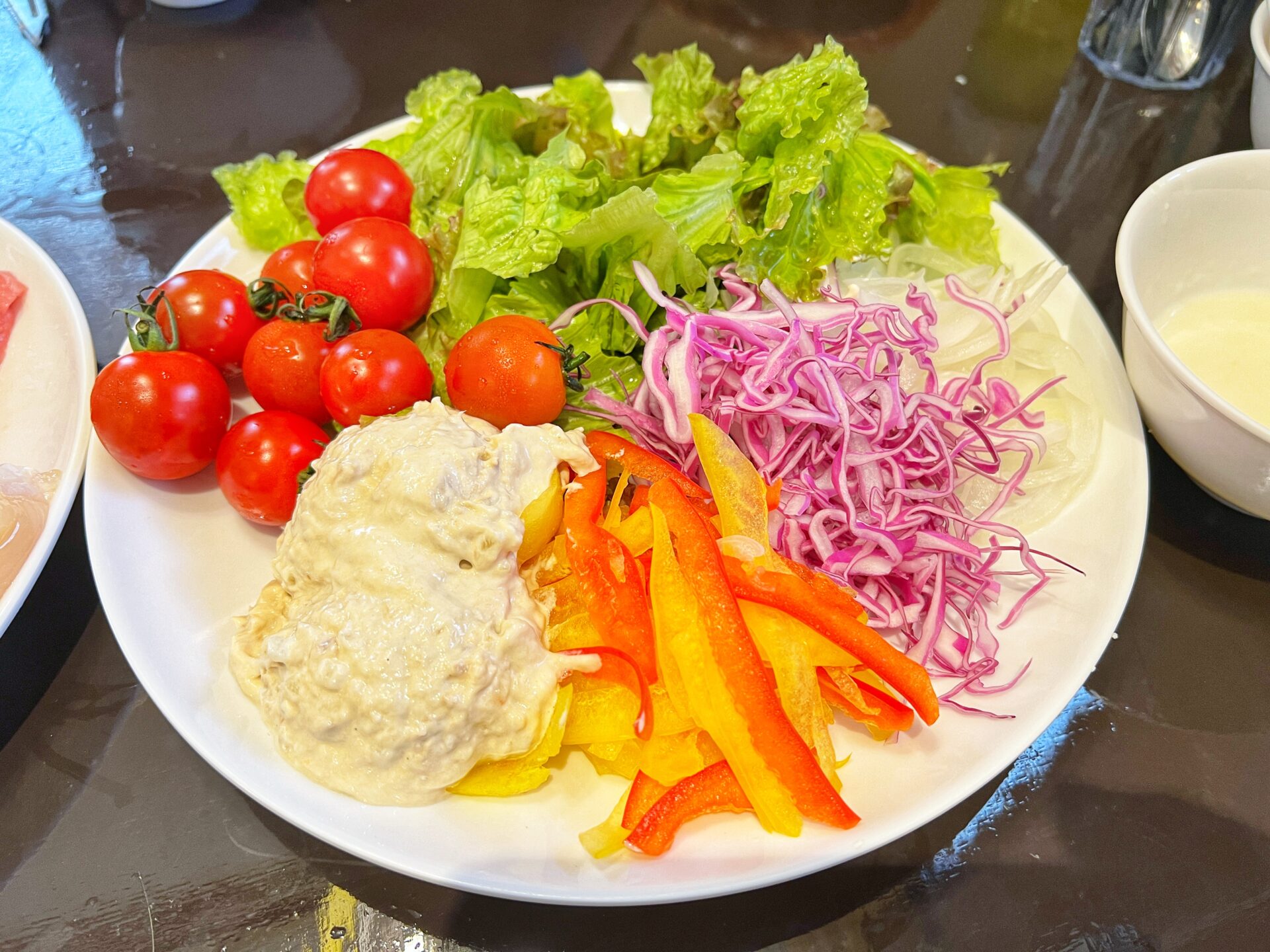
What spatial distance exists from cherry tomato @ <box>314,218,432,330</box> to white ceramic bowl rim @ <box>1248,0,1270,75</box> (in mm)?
1969

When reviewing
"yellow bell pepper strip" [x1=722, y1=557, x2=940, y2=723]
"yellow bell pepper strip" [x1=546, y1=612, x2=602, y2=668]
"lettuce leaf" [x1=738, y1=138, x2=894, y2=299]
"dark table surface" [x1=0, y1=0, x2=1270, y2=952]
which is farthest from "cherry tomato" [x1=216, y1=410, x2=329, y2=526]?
"lettuce leaf" [x1=738, y1=138, x2=894, y2=299]

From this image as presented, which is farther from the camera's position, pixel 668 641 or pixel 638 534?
pixel 638 534

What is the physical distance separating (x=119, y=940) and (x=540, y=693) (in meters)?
0.78

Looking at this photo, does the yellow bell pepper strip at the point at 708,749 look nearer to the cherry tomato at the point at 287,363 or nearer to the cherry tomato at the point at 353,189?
the cherry tomato at the point at 287,363

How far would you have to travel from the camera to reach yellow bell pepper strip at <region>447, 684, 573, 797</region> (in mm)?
1228

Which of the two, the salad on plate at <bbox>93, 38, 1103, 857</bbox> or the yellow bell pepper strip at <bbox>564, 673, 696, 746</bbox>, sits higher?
the salad on plate at <bbox>93, 38, 1103, 857</bbox>

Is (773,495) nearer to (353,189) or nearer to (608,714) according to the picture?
(608,714)

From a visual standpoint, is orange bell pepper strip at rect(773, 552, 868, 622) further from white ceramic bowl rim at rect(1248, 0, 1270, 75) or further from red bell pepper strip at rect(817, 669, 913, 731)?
white ceramic bowl rim at rect(1248, 0, 1270, 75)

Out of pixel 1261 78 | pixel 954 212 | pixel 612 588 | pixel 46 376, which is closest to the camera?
pixel 612 588

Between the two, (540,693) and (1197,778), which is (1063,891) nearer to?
(1197,778)

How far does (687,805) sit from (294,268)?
1.33 meters

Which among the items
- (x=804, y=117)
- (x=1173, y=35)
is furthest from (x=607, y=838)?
(x=1173, y=35)

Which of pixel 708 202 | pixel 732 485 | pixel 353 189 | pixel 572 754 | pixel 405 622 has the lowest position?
pixel 572 754

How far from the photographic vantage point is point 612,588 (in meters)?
1.26
